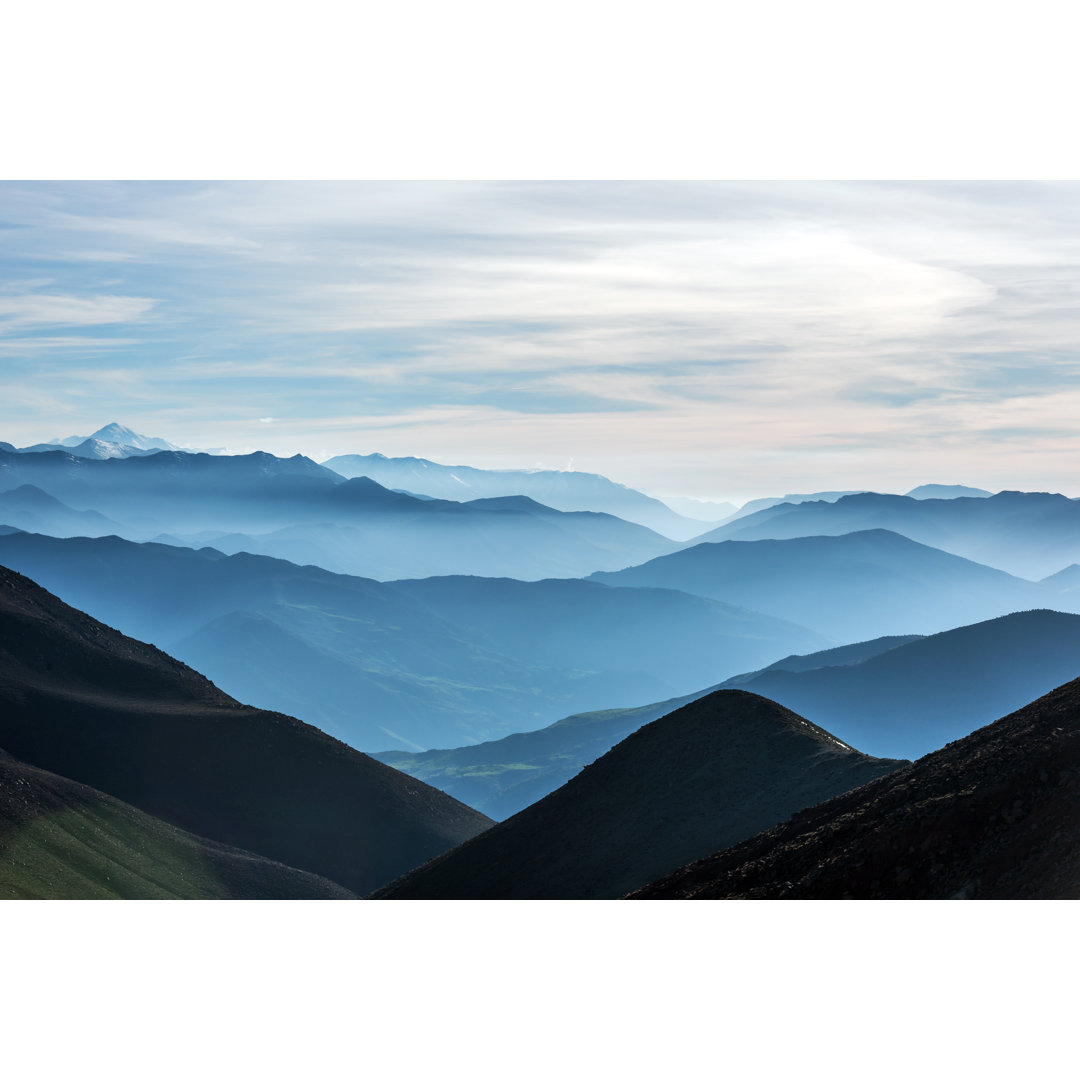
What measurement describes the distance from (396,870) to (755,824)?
39800 mm

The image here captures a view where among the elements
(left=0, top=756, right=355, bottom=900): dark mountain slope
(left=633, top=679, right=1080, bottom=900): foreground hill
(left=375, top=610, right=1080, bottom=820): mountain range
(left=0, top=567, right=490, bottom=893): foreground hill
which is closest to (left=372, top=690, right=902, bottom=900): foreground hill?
(left=0, top=756, right=355, bottom=900): dark mountain slope

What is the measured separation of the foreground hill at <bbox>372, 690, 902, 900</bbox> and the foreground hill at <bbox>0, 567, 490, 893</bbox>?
2172cm

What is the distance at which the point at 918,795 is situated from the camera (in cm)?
2311

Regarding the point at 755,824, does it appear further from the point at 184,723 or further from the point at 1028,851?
the point at 184,723

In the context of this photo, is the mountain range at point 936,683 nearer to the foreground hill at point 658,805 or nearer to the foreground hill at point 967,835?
the foreground hill at point 658,805

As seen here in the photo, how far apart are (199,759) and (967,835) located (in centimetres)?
6388

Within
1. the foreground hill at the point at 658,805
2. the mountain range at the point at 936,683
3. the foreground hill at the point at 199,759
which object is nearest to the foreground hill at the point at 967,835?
the foreground hill at the point at 658,805

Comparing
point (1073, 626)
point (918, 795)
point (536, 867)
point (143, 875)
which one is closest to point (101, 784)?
point (143, 875)

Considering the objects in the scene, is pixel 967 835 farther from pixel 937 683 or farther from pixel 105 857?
pixel 937 683

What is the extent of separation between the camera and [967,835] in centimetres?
2025

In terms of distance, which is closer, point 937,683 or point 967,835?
point 967,835

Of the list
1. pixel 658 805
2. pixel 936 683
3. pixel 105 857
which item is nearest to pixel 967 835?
pixel 658 805

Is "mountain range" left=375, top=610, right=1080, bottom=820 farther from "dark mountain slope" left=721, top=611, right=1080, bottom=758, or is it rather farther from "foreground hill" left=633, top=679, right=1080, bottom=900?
"foreground hill" left=633, top=679, right=1080, bottom=900

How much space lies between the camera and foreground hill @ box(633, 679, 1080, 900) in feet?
61.0
